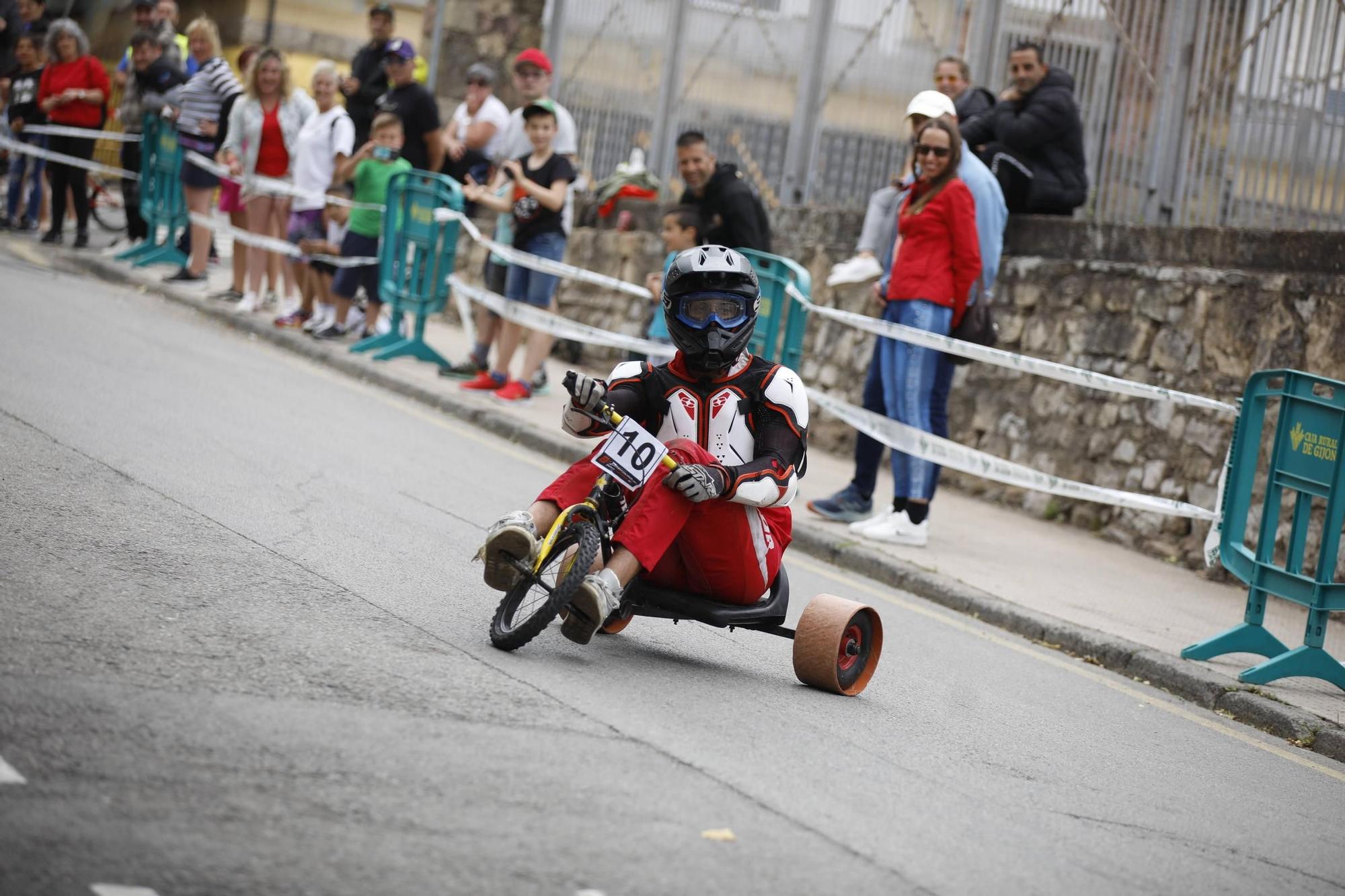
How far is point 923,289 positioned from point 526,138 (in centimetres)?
492

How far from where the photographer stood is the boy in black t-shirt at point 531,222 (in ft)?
40.4

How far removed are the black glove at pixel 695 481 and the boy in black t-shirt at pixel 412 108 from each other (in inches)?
380

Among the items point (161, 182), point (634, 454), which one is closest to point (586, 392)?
point (634, 454)

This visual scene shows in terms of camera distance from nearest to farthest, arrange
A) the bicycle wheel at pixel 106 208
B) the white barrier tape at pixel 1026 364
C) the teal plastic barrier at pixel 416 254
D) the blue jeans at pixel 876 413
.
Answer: the white barrier tape at pixel 1026 364 → the blue jeans at pixel 876 413 → the teal plastic barrier at pixel 416 254 → the bicycle wheel at pixel 106 208

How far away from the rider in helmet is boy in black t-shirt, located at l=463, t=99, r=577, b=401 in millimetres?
6432

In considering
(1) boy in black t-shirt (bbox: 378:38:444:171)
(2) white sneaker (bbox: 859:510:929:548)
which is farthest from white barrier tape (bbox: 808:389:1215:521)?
(1) boy in black t-shirt (bbox: 378:38:444:171)

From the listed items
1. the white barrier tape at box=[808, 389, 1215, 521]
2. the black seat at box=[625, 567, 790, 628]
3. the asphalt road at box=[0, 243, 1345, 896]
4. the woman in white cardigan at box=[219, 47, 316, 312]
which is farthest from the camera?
the woman in white cardigan at box=[219, 47, 316, 312]

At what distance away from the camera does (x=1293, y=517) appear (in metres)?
7.57

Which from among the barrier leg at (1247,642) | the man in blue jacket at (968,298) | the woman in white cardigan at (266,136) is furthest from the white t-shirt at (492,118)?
the barrier leg at (1247,642)

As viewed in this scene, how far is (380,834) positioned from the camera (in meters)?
3.77

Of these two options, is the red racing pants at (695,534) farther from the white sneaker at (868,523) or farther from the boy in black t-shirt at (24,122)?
the boy in black t-shirt at (24,122)

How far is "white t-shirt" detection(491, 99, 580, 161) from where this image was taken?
12672 millimetres

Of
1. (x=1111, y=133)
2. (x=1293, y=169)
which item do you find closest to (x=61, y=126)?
(x=1111, y=133)

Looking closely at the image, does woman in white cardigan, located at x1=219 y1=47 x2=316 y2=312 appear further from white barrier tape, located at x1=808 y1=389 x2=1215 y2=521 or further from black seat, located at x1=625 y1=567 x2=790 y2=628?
black seat, located at x1=625 y1=567 x2=790 y2=628
